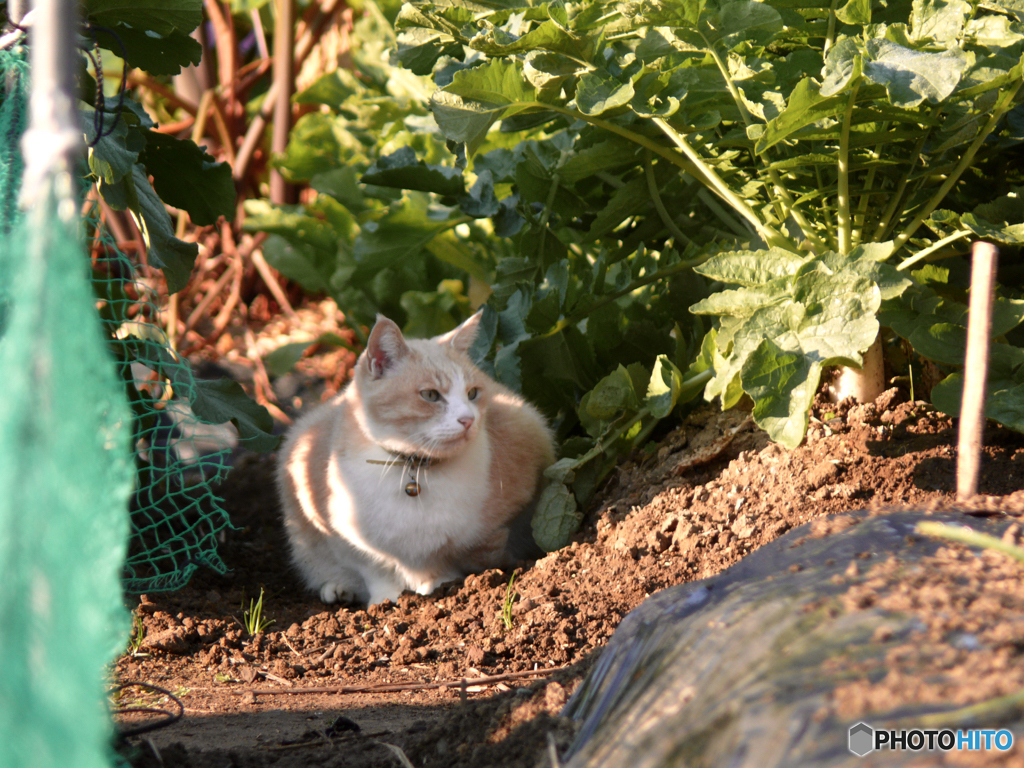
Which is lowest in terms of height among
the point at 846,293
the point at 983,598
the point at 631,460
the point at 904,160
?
the point at 631,460

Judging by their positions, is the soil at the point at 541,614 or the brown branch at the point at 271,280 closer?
the soil at the point at 541,614

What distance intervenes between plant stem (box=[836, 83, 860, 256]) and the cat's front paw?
6.23ft

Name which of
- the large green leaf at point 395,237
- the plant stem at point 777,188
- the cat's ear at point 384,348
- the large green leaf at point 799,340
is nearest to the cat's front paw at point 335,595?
the cat's ear at point 384,348

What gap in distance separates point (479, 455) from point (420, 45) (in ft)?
4.24

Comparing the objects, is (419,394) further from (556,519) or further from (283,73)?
(283,73)

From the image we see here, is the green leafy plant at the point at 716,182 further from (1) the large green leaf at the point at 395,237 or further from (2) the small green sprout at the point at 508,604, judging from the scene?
(2) the small green sprout at the point at 508,604

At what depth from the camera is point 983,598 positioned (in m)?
1.02

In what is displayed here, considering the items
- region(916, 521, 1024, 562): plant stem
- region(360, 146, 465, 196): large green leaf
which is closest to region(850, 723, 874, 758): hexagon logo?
region(916, 521, 1024, 562): plant stem

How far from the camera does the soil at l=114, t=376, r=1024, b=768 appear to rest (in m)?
1.23

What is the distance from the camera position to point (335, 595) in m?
2.69

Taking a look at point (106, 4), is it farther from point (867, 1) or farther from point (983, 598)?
point (983, 598)

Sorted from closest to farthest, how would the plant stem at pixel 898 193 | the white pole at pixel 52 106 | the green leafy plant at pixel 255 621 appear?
the white pole at pixel 52 106, the plant stem at pixel 898 193, the green leafy plant at pixel 255 621

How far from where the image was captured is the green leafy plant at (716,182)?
1.71 metres

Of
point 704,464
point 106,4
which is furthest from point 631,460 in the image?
point 106,4
